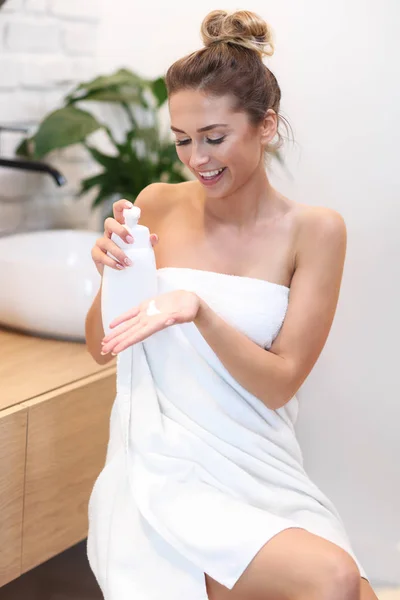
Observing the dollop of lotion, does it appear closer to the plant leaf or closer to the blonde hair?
the blonde hair

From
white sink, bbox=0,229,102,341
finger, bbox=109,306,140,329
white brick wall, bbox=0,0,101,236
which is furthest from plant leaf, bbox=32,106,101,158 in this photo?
finger, bbox=109,306,140,329

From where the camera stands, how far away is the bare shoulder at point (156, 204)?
151 cm

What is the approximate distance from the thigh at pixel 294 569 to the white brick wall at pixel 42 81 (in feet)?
3.98

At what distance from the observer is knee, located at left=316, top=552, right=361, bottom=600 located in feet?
3.71

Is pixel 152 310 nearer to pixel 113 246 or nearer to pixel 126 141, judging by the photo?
pixel 113 246

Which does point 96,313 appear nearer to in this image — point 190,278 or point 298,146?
point 190,278

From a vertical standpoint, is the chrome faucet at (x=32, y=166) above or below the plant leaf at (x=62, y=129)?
below

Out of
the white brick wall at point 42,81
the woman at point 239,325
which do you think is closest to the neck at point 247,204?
the woman at point 239,325

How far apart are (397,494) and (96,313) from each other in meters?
1.08

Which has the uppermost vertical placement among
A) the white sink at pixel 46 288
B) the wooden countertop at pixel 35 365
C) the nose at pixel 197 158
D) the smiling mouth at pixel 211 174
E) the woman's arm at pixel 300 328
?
the nose at pixel 197 158

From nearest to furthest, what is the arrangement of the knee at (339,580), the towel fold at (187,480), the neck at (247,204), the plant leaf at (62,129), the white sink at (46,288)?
the knee at (339,580)
the towel fold at (187,480)
the neck at (247,204)
the white sink at (46,288)
the plant leaf at (62,129)

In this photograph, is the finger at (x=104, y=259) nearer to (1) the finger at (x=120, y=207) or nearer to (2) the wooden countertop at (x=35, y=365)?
(1) the finger at (x=120, y=207)

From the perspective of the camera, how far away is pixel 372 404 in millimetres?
2133

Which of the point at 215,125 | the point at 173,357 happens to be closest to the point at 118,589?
the point at 173,357
